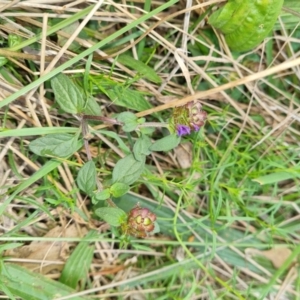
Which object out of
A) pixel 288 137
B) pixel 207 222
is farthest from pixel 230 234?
pixel 288 137

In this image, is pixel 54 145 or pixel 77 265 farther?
pixel 77 265

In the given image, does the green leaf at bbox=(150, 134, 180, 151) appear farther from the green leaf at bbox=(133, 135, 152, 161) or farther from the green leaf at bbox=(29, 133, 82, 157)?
the green leaf at bbox=(29, 133, 82, 157)

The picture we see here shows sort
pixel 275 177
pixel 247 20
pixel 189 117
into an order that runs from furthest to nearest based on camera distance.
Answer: pixel 275 177 → pixel 247 20 → pixel 189 117

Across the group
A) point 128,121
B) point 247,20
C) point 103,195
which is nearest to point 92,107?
point 128,121

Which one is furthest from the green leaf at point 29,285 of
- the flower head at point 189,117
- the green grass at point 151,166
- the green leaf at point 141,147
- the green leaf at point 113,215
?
the flower head at point 189,117

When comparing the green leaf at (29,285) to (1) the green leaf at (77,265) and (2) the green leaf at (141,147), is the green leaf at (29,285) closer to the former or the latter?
(1) the green leaf at (77,265)

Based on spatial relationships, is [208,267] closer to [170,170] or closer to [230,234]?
[230,234]

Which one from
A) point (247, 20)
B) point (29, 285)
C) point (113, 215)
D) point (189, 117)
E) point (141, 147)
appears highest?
point (247, 20)

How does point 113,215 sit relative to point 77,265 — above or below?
Answer: above

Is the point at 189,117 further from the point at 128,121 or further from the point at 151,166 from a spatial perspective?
the point at 151,166
